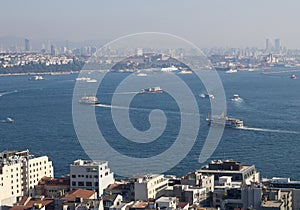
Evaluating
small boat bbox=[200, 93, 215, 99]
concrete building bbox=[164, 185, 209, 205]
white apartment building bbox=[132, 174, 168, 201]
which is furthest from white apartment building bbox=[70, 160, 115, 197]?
small boat bbox=[200, 93, 215, 99]

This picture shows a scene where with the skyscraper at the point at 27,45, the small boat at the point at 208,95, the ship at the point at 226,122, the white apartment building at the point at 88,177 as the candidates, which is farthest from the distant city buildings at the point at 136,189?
the skyscraper at the point at 27,45

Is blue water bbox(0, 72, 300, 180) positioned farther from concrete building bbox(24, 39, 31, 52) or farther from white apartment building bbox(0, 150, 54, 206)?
concrete building bbox(24, 39, 31, 52)

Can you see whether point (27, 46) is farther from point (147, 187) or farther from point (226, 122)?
point (147, 187)

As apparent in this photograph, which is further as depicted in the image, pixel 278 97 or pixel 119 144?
pixel 278 97

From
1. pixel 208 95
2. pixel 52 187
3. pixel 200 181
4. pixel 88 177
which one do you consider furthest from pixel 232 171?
pixel 208 95

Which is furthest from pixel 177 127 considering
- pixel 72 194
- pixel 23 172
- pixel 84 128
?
pixel 72 194

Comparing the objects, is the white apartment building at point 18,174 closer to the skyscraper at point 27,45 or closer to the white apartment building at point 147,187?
the white apartment building at point 147,187

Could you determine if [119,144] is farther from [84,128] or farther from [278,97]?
[278,97]
